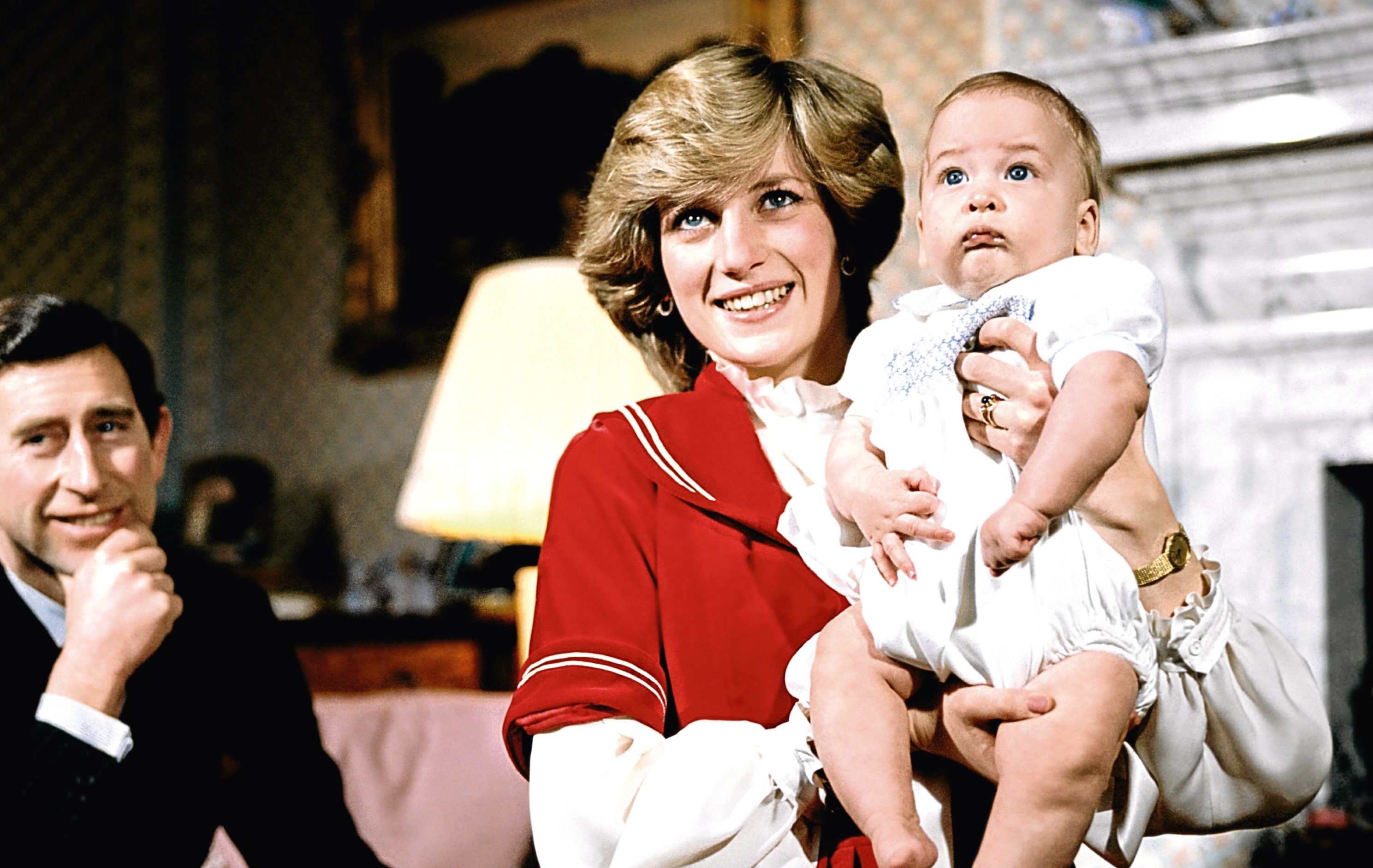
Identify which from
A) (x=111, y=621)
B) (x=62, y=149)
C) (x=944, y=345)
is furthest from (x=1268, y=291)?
(x=62, y=149)

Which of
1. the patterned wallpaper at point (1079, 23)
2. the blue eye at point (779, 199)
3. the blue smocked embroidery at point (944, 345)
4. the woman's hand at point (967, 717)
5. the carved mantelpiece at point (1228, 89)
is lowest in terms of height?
the woman's hand at point (967, 717)

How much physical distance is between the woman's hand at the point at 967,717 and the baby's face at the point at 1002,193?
32 cm

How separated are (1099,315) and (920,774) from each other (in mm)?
411

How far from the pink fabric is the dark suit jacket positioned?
266mm

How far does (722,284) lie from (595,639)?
36cm

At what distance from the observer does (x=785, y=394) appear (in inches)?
50.6

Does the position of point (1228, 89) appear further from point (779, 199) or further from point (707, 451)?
point (707, 451)

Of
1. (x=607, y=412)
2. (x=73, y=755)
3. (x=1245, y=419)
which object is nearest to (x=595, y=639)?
(x=607, y=412)

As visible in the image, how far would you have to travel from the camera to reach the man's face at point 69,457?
1.61 m

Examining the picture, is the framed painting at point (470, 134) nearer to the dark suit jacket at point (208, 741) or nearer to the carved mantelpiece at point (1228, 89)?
the carved mantelpiece at point (1228, 89)

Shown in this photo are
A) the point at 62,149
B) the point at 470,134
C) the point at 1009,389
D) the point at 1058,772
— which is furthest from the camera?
the point at 62,149

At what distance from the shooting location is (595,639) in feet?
3.70

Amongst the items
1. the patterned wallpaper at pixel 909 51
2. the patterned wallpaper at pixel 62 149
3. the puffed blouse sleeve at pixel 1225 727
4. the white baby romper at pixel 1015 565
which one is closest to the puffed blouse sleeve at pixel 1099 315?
the white baby romper at pixel 1015 565

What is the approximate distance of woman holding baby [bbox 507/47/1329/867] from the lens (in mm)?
1029
